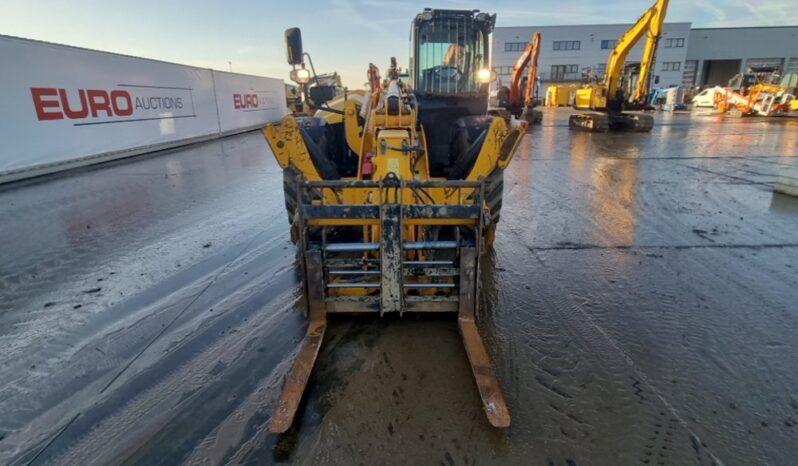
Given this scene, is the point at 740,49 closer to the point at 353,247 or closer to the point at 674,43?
the point at 674,43

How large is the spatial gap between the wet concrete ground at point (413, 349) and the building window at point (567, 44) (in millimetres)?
53480

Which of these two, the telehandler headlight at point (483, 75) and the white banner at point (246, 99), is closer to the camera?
the telehandler headlight at point (483, 75)

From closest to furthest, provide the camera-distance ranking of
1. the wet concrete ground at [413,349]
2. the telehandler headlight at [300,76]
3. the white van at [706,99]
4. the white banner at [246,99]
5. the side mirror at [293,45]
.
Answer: the wet concrete ground at [413,349] → the side mirror at [293,45] → the telehandler headlight at [300,76] → the white banner at [246,99] → the white van at [706,99]

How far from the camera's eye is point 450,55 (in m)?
5.66

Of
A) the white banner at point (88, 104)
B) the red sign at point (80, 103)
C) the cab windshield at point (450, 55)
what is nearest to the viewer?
the cab windshield at point (450, 55)

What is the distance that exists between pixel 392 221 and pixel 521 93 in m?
20.0

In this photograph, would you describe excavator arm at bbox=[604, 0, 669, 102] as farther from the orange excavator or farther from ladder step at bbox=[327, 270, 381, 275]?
ladder step at bbox=[327, 270, 381, 275]

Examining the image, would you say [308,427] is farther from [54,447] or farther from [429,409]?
[54,447]

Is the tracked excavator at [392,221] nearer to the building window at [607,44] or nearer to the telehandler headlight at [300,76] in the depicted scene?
the telehandler headlight at [300,76]

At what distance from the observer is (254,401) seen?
253 centimetres

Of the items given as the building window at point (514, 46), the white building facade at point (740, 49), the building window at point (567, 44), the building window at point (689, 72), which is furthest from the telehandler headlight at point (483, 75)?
the white building facade at point (740, 49)

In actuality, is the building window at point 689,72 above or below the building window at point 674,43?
below

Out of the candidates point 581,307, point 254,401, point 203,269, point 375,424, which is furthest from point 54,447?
point 581,307

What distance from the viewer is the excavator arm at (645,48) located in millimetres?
13578
